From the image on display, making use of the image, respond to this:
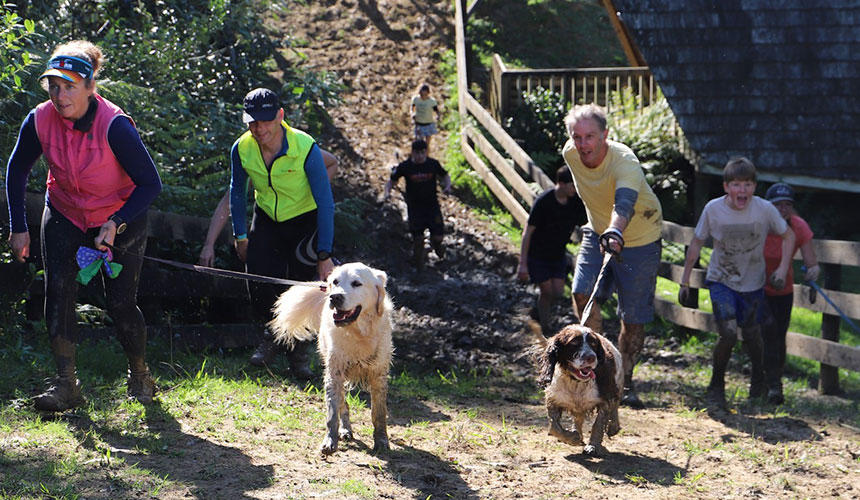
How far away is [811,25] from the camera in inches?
607

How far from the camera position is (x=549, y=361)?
6.16m

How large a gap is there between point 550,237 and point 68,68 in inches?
225

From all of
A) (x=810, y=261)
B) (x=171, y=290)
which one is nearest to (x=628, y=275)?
(x=810, y=261)

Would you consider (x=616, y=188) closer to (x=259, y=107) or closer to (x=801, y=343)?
(x=259, y=107)

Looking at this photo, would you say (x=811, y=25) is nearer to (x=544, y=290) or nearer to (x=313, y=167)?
(x=544, y=290)

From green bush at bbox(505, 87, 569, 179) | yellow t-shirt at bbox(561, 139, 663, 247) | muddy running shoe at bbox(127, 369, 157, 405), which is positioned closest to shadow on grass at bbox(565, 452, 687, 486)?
yellow t-shirt at bbox(561, 139, 663, 247)

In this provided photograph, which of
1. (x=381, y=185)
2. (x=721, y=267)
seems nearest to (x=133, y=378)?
(x=721, y=267)

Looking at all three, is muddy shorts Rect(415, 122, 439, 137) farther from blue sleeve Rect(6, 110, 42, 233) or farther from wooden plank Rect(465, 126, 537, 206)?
blue sleeve Rect(6, 110, 42, 233)

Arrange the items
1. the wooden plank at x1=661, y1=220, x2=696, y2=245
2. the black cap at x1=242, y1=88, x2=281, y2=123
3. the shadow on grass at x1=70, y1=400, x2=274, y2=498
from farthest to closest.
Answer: the wooden plank at x1=661, y1=220, x2=696, y2=245 < the black cap at x1=242, y1=88, x2=281, y2=123 < the shadow on grass at x1=70, y1=400, x2=274, y2=498

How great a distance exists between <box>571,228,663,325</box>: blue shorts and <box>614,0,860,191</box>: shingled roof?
7908 millimetres

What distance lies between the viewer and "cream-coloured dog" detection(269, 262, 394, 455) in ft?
18.5

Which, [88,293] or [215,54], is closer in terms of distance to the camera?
[88,293]

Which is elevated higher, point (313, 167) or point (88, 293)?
point (313, 167)

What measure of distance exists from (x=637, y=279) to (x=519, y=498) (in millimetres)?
2660
